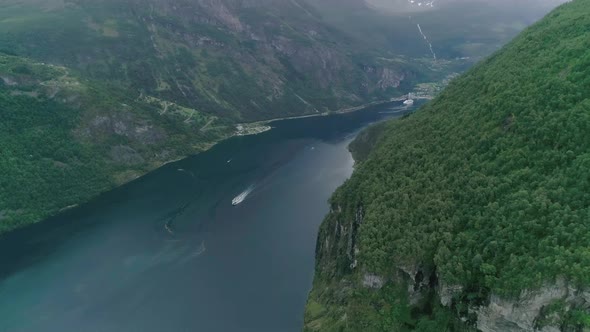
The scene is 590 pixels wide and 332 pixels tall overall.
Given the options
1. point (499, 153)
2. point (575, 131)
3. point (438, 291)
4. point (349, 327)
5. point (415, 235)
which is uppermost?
point (575, 131)

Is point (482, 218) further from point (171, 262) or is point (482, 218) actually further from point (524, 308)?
point (171, 262)

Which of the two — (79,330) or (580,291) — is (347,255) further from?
(79,330)

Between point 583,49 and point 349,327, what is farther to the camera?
point 583,49

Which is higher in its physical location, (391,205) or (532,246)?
(532,246)

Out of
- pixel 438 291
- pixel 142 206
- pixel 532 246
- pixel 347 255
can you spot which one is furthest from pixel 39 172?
pixel 532 246

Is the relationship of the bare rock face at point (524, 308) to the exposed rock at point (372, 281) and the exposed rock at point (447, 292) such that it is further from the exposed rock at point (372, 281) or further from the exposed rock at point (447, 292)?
the exposed rock at point (372, 281)

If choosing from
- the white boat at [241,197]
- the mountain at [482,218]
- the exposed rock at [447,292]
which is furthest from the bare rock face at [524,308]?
the white boat at [241,197]

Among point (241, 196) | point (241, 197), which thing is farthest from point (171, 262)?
point (241, 196)
